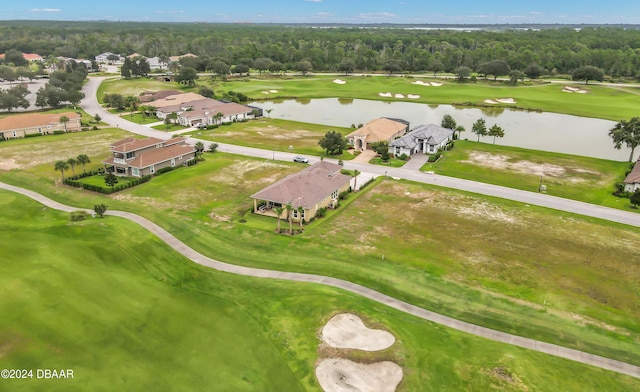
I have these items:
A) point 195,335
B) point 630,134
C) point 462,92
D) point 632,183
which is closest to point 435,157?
point 632,183

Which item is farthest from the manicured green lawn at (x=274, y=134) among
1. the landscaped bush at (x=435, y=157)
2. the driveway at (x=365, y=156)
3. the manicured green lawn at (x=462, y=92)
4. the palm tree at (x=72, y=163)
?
the manicured green lawn at (x=462, y=92)

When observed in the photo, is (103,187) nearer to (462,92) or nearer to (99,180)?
(99,180)

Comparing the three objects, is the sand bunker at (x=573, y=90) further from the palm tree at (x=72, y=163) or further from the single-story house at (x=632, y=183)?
the palm tree at (x=72, y=163)

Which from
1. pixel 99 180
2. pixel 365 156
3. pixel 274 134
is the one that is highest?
pixel 274 134

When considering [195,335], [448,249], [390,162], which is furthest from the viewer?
[390,162]

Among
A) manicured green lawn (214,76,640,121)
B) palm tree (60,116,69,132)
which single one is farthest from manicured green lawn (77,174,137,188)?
manicured green lawn (214,76,640,121)

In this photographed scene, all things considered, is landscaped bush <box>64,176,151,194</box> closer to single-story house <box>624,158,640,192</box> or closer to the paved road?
the paved road

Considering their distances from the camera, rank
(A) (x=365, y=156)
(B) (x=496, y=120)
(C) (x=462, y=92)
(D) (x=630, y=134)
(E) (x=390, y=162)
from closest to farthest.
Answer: (D) (x=630, y=134) < (E) (x=390, y=162) < (A) (x=365, y=156) < (B) (x=496, y=120) < (C) (x=462, y=92)
